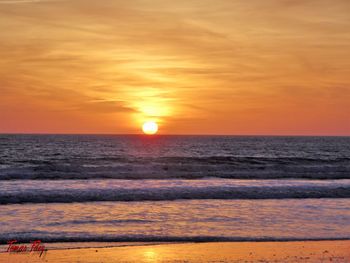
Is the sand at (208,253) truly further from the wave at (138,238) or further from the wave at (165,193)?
the wave at (165,193)

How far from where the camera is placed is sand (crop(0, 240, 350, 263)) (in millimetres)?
10195

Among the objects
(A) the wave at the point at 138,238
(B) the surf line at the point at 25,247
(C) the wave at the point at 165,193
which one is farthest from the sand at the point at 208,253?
(C) the wave at the point at 165,193

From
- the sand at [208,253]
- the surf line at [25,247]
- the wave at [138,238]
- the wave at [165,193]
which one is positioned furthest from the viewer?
the wave at [165,193]

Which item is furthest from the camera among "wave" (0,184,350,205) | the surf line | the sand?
"wave" (0,184,350,205)

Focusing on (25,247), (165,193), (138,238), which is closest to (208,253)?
(138,238)

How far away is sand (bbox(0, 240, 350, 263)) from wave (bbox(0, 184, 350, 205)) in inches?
354

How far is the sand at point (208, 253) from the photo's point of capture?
1020cm

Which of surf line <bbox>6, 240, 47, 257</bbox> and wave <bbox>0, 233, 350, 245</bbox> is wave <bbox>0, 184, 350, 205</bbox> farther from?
surf line <bbox>6, 240, 47, 257</bbox>

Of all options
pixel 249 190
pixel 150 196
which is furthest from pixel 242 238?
pixel 249 190

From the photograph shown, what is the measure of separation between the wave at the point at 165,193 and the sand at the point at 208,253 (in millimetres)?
8995

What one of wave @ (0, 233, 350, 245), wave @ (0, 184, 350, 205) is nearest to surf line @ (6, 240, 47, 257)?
wave @ (0, 233, 350, 245)

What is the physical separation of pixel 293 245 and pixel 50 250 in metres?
5.81

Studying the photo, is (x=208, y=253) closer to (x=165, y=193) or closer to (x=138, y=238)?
(x=138, y=238)

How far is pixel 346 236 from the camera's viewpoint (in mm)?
13039
